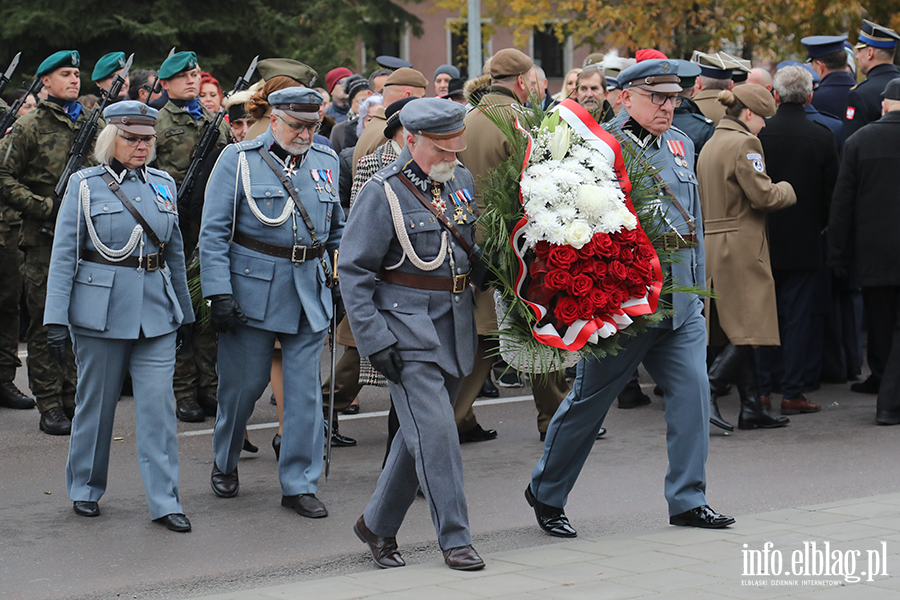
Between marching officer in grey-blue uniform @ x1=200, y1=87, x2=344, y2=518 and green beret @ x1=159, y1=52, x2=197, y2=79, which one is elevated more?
green beret @ x1=159, y1=52, x2=197, y2=79

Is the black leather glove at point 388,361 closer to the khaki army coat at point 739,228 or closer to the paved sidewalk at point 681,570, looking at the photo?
the paved sidewalk at point 681,570

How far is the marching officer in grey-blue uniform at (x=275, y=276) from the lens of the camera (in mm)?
6449

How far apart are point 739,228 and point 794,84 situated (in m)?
1.43

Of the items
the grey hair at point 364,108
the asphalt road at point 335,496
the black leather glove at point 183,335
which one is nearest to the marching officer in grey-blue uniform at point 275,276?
the black leather glove at point 183,335

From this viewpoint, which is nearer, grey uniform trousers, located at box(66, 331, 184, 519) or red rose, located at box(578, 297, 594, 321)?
red rose, located at box(578, 297, 594, 321)

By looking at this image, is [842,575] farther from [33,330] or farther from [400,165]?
[33,330]

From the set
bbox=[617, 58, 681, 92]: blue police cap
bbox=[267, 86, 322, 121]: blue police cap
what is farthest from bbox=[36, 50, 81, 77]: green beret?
bbox=[617, 58, 681, 92]: blue police cap

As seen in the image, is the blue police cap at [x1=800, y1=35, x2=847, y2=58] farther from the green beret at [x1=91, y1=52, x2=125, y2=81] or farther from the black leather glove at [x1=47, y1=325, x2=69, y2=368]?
the black leather glove at [x1=47, y1=325, x2=69, y2=368]

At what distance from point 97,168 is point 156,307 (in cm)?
76

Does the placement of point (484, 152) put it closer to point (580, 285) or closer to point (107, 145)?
point (107, 145)

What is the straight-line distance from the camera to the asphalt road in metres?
5.48

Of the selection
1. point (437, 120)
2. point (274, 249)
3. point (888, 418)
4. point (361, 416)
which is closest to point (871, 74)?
point (888, 418)

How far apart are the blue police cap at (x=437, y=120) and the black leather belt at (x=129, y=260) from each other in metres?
1.73

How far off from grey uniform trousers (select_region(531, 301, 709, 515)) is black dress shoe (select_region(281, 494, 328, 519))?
1138 mm
